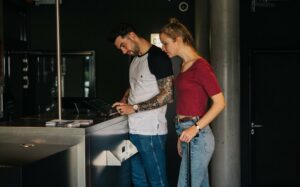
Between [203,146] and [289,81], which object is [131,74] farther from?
[289,81]

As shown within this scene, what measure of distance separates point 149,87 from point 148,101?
5.0 inches

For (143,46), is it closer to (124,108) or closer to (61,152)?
(124,108)

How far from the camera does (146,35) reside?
21.5 ft

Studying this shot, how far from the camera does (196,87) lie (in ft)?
8.90

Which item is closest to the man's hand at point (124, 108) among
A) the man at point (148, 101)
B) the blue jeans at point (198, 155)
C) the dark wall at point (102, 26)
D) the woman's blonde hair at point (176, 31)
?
the man at point (148, 101)

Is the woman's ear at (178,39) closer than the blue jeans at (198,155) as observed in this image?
No

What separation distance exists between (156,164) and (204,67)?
927 mm

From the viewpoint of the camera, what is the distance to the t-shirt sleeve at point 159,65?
10.4ft

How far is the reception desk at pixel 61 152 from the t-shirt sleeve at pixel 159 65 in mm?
455

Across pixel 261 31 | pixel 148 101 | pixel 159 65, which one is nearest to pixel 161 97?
pixel 148 101

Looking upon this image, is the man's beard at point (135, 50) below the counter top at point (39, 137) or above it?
above

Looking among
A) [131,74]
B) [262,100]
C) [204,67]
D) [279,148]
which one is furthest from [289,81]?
[204,67]

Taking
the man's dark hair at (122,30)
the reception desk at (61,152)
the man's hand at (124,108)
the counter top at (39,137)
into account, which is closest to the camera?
the reception desk at (61,152)

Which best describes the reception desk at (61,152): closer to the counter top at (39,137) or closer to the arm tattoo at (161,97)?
the counter top at (39,137)
